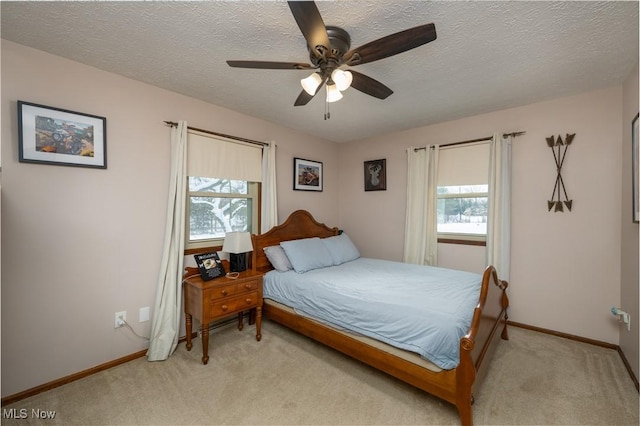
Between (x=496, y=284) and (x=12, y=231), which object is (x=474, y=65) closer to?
(x=496, y=284)

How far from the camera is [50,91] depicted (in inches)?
78.4

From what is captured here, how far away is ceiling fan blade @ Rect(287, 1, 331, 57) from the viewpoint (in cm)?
→ 117

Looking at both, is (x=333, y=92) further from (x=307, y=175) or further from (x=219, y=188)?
(x=307, y=175)

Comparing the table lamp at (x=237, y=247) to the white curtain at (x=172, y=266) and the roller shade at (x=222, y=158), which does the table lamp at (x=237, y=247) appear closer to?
the white curtain at (x=172, y=266)

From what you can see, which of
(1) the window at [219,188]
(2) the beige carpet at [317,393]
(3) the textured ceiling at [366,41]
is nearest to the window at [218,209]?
(1) the window at [219,188]

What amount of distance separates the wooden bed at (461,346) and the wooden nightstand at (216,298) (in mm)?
318

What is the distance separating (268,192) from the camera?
3.32m

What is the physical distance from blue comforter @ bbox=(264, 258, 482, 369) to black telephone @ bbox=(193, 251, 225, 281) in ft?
1.73

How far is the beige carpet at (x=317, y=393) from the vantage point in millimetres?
1701

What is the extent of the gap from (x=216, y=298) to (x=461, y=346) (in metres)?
1.94

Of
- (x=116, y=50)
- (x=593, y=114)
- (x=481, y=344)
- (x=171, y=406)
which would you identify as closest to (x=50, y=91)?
(x=116, y=50)

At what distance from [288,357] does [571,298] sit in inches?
114

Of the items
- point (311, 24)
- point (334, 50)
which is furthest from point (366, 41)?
point (311, 24)

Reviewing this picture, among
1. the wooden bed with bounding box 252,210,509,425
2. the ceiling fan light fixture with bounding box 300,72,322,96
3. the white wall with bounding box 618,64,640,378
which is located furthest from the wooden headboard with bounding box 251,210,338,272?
the white wall with bounding box 618,64,640,378
